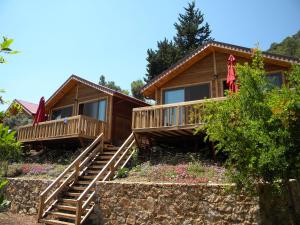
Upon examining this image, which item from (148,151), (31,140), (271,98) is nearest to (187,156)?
(148,151)

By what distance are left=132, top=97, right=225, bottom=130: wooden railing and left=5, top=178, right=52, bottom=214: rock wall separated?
184 inches

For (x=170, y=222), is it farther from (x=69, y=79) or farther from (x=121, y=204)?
(x=69, y=79)

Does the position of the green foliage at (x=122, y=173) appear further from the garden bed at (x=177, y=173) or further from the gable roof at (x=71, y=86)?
the gable roof at (x=71, y=86)

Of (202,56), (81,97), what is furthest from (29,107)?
(202,56)

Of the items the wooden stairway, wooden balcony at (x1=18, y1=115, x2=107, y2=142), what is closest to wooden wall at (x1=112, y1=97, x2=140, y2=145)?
wooden balcony at (x1=18, y1=115, x2=107, y2=142)

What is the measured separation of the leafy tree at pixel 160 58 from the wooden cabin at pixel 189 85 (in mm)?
15144

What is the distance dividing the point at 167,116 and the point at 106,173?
3508mm

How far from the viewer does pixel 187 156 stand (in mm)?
13297

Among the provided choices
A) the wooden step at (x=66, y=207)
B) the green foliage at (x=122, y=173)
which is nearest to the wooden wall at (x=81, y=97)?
the green foliage at (x=122, y=173)

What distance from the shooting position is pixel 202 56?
16703 millimetres

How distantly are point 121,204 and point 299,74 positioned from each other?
644 cm

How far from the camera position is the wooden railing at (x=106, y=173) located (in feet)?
34.8

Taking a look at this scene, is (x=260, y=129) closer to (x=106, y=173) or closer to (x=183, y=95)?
(x=106, y=173)

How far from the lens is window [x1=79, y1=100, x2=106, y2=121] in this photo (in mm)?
19891
